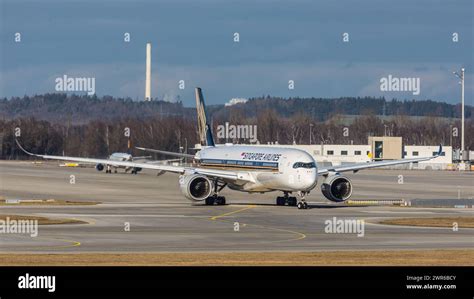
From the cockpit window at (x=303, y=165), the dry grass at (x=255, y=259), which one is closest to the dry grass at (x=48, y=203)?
the cockpit window at (x=303, y=165)

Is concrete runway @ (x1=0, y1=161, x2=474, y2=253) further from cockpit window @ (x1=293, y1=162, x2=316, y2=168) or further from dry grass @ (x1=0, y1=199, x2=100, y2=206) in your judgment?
cockpit window @ (x1=293, y1=162, x2=316, y2=168)

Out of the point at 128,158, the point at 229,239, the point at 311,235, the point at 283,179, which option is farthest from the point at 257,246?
the point at 128,158

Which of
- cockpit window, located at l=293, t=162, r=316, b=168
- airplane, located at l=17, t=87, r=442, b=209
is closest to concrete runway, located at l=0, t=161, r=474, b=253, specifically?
airplane, located at l=17, t=87, r=442, b=209

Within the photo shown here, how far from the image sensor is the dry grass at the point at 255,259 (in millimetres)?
38812

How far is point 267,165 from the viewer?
73.1 metres

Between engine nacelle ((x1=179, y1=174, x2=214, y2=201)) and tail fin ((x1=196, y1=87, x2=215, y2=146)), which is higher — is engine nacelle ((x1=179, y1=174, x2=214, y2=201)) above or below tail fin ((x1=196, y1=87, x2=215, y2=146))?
below

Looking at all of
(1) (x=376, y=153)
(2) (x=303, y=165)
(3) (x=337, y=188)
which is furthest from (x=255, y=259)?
(1) (x=376, y=153)

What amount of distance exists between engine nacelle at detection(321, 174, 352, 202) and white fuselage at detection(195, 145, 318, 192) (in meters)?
3.64

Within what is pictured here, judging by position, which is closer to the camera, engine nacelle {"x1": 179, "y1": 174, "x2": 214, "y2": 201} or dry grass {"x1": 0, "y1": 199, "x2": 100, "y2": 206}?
engine nacelle {"x1": 179, "y1": 174, "x2": 214, "y2": 201}

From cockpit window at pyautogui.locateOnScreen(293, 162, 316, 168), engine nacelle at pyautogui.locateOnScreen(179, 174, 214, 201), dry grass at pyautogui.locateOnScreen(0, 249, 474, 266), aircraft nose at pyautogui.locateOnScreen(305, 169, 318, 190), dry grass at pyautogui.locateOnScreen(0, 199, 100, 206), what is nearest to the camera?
dry grass at pyautogui.locateOnScreen(0, 249, 474, 266)

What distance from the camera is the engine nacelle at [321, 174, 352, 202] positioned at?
74625 millimetres

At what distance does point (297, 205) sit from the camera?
242ft

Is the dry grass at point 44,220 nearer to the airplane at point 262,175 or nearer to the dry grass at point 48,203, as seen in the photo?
the airplane at point 262,175

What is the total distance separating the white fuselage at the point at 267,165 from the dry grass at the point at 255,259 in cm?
2629
